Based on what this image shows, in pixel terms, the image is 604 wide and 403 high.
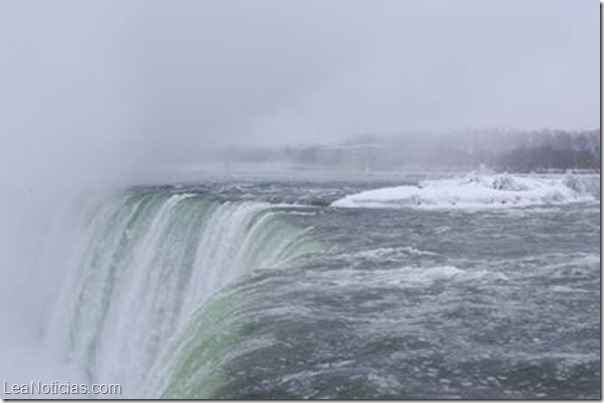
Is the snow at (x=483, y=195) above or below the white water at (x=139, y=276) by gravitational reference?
above

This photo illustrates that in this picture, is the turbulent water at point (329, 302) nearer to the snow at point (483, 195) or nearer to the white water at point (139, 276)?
the white water at point (139, 276)

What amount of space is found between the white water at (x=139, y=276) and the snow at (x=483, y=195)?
27.5 ft

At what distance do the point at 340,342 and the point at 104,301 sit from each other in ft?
41.7

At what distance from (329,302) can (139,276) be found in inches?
381

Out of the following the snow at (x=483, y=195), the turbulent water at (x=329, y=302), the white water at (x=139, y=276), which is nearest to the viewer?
the turbulent water at (x=329, y=302)

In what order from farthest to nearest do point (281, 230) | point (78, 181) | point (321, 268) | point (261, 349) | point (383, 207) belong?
1. point (78, 181)
2. point (383, 207)
3. point (281, 230)
4. point (321, 268)
5. point (261, 349)

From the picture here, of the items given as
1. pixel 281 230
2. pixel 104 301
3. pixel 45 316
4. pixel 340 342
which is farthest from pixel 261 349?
pixel 45 316

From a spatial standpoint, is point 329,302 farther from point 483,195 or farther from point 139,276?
point 483,195

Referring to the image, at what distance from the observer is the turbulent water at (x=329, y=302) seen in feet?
24.3

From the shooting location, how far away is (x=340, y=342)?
8.39m

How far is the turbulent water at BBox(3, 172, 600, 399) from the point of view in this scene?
7.40 metres

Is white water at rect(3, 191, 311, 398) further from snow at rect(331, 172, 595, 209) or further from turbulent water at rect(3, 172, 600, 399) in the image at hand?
snow at rect(331, 172, 595, 209)

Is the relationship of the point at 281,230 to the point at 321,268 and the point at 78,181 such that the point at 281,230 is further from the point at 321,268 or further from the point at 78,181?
the point at 78,181

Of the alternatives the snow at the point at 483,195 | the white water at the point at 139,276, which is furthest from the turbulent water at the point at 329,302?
the snow at the point at 483,195
